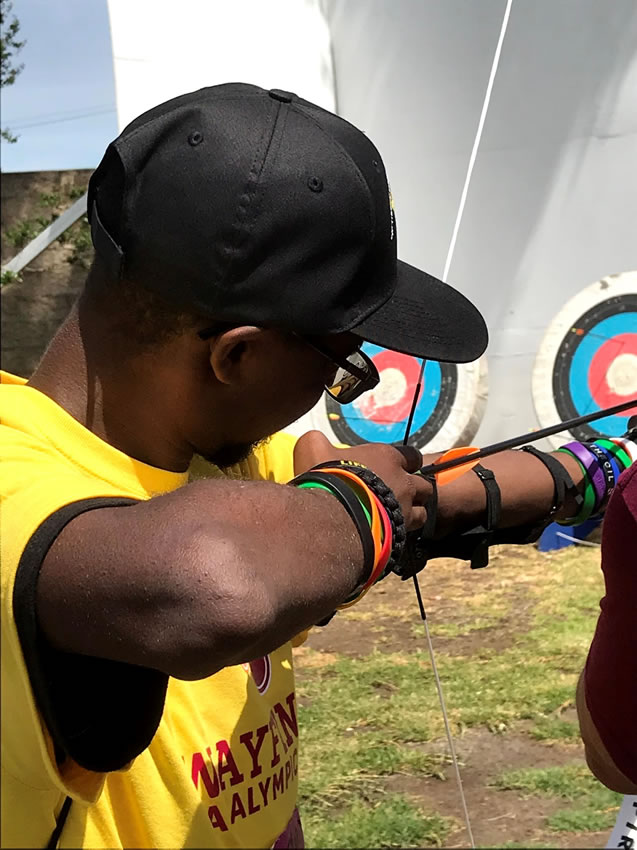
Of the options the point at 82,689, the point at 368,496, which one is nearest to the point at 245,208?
the point at 368,496

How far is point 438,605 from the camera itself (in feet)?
7.99

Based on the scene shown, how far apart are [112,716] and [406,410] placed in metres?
1.97

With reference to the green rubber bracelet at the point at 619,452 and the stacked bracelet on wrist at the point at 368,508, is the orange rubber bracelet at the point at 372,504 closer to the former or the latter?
the stacked bracelet on wrist at the point at 368,508

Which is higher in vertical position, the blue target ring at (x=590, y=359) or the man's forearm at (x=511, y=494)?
the man's forearm at (x=511, y=494)

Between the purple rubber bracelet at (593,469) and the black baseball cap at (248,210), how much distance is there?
0.49 meters

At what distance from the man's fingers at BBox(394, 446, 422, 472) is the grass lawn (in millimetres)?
1150

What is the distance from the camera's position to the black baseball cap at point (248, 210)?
64 centimetres

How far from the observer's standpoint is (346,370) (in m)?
0.80

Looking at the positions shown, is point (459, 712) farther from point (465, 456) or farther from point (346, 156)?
point (346, 156)

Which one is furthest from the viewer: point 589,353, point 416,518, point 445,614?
point 445,614

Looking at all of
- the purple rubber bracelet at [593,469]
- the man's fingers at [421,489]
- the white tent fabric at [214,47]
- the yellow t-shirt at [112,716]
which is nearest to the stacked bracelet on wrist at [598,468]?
the purple rubber bracelet at [593,469]

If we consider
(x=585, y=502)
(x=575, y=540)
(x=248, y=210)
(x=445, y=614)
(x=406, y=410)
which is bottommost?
(x=445, y=614)

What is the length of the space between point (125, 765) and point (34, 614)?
5.5 inches

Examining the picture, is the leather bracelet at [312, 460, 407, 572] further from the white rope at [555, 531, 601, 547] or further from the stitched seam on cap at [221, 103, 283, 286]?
the white rope at [555, 531, 601, 547]
